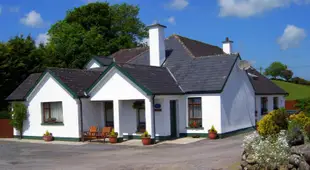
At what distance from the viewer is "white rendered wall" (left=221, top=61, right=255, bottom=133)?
71.6 feet

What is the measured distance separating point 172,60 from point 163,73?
2.50 metres

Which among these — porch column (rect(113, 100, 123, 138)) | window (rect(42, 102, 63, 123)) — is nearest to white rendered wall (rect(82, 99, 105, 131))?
window (rect(42, 102, 63, 123))

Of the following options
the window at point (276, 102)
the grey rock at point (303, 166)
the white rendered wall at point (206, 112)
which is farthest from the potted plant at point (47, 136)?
the window at point (276, 102)

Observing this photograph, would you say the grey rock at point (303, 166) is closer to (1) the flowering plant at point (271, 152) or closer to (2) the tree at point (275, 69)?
(1) the flowering plant at point (271, 152)

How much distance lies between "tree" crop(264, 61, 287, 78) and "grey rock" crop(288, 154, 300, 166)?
286ft

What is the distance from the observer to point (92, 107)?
2328 centimetres

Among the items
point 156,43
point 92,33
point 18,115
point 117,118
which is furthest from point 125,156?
point 92,33

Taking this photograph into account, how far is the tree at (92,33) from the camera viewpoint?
1672 inches

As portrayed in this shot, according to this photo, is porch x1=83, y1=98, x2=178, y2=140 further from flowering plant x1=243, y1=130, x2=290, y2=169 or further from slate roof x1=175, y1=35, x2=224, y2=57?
flowering plant x1=243, y1=130, x2=290, y2=169

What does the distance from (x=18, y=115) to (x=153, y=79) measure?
9649 millimetres

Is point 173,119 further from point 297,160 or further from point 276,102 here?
point 276,102

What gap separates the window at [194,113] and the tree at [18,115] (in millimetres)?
10933

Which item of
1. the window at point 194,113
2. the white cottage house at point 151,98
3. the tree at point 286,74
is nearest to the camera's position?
the white cottage house at point 151,98

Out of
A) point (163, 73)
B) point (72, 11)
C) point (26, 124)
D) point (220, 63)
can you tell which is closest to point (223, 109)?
point (220, 63)
